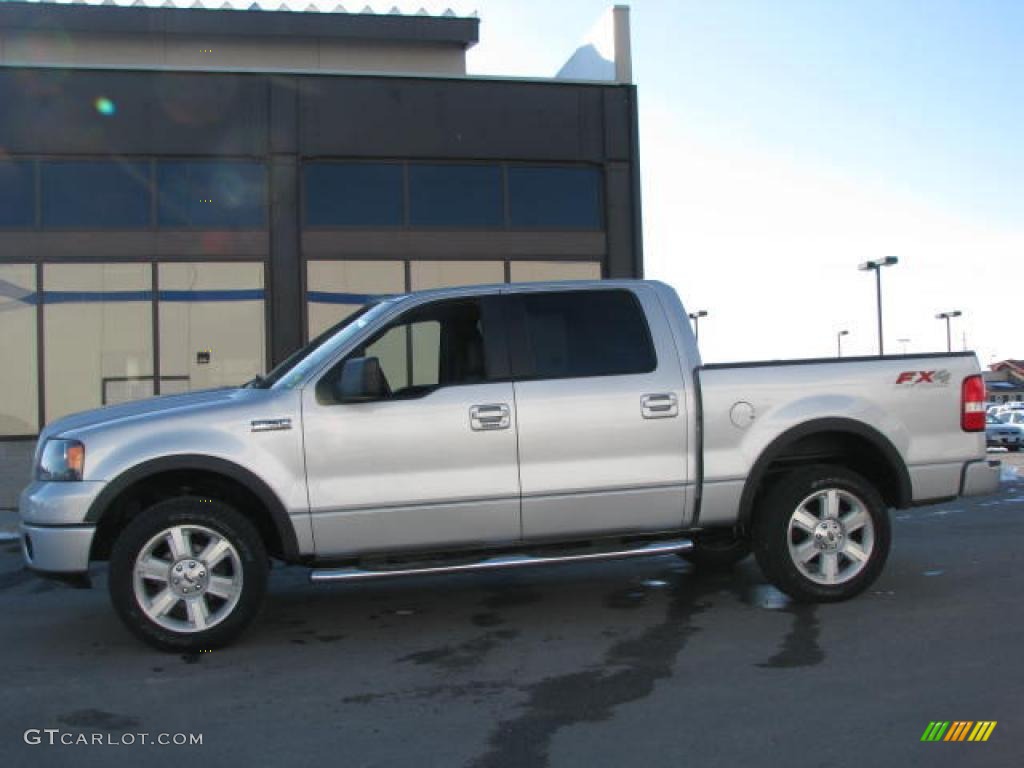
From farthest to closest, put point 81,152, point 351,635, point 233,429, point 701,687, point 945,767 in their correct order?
point 81,152 < point 351,635 < point 233,429 < point 701,687 < point 945,767

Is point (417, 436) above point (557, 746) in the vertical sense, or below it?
above

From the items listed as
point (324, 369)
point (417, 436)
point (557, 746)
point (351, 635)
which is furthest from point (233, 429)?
point (557, 746)

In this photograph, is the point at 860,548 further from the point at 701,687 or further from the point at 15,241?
the point at 15,241

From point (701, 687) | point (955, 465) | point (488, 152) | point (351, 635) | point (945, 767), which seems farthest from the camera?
point (488, 152)

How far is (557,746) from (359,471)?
202 cm

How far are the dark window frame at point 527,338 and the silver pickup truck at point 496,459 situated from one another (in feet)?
0.04

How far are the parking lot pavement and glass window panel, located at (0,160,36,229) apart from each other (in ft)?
31.0

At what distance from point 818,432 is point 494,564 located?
2133mm

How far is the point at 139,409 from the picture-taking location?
532 cm

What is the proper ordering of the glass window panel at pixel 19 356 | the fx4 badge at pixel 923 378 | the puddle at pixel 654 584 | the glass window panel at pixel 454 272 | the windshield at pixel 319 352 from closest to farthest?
the windshield at pixel 319 352
the fx4 badge at pixel 923 378
the puddle at pixel 654 584
the glass window panel at pixel 19 356
the glass window panel at pixel 454 272

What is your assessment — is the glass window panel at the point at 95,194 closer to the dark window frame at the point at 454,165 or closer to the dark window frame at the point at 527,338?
the dark window frame at the point at 454,165

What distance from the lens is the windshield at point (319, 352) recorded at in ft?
17.9

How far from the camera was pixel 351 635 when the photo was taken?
562 cm

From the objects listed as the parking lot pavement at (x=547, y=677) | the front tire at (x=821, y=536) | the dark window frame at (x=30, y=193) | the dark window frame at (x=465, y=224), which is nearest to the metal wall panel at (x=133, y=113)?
the dark window frame at (x=30, y=193)
